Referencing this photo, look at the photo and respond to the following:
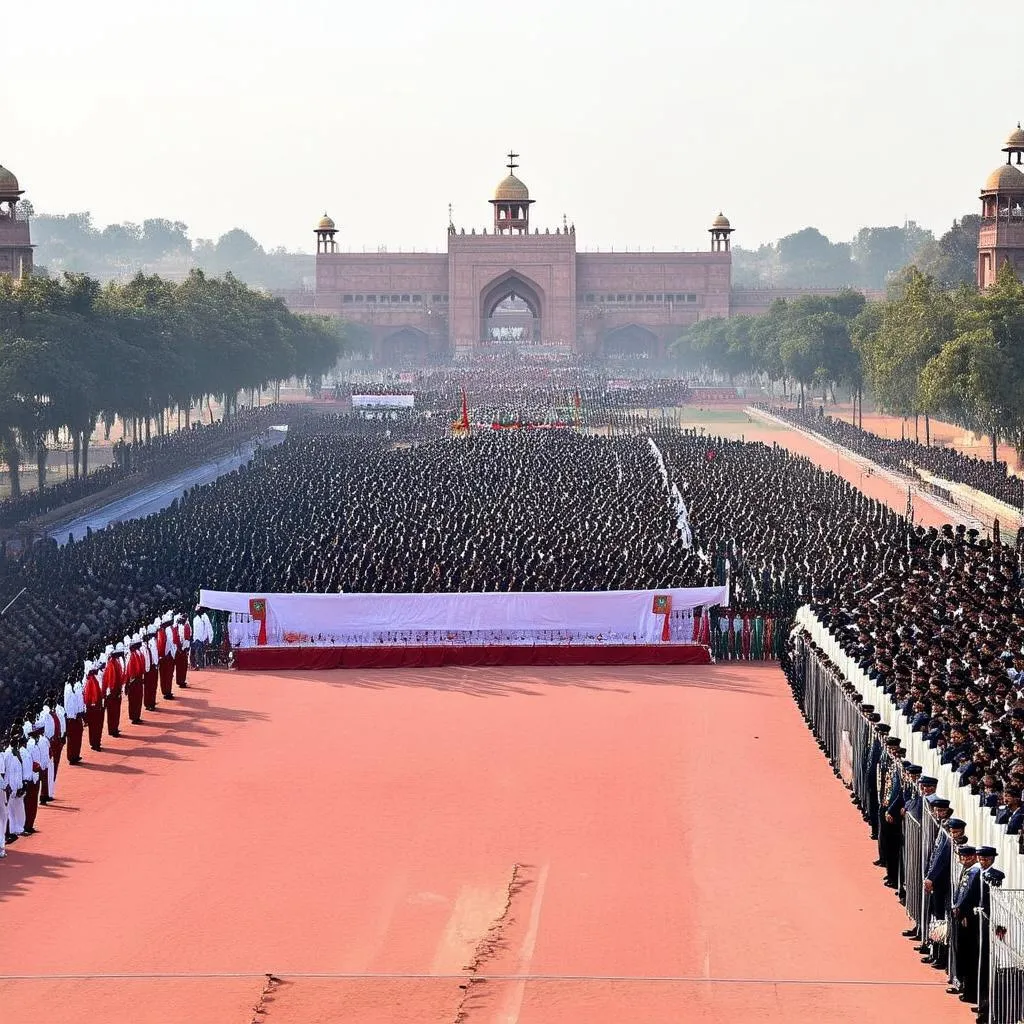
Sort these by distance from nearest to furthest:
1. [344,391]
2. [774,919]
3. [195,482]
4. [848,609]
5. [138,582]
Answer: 1. [774,919]
2. [848,609]
3. [138,582]
4. [195,482]
5. [344,391]

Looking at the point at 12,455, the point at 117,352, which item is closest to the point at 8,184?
the point at 117,352

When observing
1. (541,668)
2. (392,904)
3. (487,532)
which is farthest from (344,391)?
(392,904)

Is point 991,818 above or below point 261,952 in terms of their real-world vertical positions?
above

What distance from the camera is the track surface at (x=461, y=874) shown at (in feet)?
35.6

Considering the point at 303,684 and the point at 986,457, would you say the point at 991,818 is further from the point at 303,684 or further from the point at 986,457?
the point at 986,457

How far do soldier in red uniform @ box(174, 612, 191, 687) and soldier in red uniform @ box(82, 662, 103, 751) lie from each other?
2894mm

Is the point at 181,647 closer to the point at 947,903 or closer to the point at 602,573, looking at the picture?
the point at 602,573

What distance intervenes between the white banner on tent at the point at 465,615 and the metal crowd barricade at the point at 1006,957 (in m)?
12.3

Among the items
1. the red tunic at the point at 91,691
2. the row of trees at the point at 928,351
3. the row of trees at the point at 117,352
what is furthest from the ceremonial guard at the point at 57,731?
the row of trees at the point at 928,351

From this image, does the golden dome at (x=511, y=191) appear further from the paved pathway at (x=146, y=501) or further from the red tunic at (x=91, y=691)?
the red tunic at (x=91, y=691)

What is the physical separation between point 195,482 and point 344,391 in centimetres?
3558

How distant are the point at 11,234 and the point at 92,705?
38921 mm

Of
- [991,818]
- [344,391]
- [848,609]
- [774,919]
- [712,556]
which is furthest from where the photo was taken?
[344,391]

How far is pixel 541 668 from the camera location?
72.3 ft
